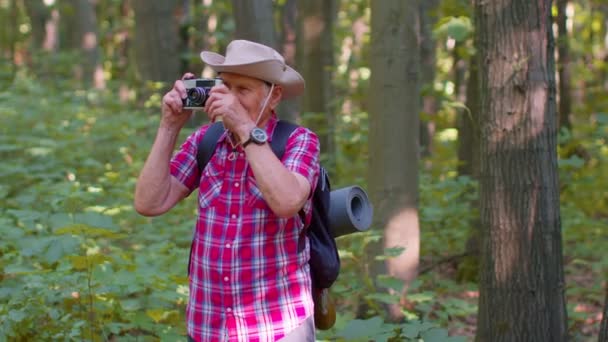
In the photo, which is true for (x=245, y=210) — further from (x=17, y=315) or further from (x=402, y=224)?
(x=402, y=224)

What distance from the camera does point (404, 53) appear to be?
6238mm

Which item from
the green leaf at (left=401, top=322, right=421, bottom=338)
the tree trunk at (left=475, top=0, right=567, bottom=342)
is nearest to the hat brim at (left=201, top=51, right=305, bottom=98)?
the green leaf at (left=401, top=322, right=421, bottom=338)

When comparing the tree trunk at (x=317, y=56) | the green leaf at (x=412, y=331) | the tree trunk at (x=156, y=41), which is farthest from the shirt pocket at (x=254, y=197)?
the tree trunk at (x=156, y=41)

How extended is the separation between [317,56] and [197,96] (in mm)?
8310

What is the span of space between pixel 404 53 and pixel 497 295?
2.19m

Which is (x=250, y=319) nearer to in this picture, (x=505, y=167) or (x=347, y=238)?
(x=505, y=167)

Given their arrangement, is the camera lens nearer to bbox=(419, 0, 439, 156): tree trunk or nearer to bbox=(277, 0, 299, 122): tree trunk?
bbox=(277, 0, 299, 122): tree trunk

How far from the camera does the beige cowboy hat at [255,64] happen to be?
10.1 ft

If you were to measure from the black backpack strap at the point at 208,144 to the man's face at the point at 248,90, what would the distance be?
173 millimetres

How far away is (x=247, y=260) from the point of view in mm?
3002

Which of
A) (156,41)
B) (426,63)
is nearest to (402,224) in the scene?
(426,63)

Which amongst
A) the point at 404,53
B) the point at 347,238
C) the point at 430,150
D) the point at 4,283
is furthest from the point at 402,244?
the point at 430,150

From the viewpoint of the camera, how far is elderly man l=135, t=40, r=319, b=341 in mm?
2971

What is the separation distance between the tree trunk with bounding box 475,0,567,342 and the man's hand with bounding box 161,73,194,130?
2118 millimetres
